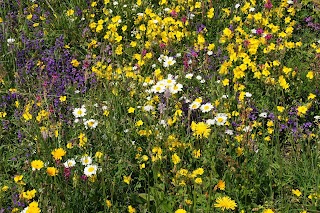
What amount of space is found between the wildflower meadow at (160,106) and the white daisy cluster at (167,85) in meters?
0.02

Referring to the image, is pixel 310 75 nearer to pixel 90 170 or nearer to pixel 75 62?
pixel 90 170

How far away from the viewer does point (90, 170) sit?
9.73 ft

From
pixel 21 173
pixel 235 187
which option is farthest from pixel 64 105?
pixel 235 187

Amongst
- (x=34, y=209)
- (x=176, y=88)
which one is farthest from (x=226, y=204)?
(x=176, y=88)

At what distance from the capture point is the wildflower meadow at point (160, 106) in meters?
2.91

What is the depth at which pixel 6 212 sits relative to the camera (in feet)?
9.63

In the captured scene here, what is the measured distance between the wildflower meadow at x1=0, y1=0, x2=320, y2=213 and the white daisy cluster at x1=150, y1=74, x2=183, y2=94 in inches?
0.6

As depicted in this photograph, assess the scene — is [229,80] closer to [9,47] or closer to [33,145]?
[33,145]

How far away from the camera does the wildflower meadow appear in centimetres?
291

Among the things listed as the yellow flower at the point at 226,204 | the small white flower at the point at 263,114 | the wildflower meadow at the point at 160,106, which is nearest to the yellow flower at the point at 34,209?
the wildflower meadow at the point at 160,106

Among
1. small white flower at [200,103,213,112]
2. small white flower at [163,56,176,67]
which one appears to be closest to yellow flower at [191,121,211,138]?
small white flower at [200,103,213,112]

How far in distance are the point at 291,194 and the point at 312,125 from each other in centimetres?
71

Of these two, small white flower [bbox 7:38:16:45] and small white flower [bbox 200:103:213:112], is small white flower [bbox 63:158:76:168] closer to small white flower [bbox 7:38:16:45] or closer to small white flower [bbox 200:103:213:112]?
small white flower [bbox 200:103:213:112]

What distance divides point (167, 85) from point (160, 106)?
530 millimetres
